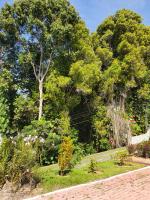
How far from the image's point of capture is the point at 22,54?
17812mm

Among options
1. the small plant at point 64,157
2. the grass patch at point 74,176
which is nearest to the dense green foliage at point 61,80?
the grass patch at point 74,176

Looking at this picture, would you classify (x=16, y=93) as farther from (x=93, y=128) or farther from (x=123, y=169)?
(x=123, y=169)

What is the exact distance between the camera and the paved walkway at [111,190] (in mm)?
8203

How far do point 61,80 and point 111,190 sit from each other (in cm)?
945

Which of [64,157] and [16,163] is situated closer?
[16,163]

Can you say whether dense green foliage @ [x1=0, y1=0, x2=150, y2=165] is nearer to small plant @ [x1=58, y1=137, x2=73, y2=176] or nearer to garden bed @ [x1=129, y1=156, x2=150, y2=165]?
garden bed @ [x1=129, y1=156, x2=150, y2=165]

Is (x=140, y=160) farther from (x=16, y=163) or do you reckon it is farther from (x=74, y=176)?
(x=16, y=163)

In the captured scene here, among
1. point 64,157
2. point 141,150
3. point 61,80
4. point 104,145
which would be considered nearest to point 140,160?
point 141,150

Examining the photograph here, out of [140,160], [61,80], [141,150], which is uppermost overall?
[61,80]

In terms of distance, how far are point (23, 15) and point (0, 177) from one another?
1072 centimetres

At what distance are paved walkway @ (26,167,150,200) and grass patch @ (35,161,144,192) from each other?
1.29 ft

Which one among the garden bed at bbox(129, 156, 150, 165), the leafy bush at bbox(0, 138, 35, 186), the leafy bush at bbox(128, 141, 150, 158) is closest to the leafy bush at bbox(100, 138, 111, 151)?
the leafy bush at bbox(128, 141, 150, 158)

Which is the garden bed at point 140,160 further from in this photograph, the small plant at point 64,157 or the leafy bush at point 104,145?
the leafy bush at point 104,145

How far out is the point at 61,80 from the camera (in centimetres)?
1747
